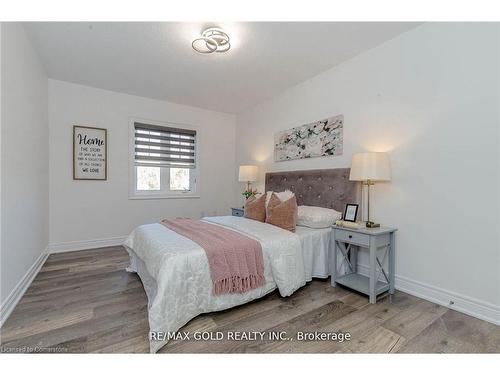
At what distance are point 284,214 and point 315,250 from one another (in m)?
0.49

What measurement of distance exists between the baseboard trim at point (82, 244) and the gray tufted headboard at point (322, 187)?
108 inches

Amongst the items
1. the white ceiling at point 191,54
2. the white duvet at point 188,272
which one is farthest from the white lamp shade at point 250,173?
the white duvet at point 188,272

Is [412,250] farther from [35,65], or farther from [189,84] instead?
[35,65]

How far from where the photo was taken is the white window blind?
404 centimetres

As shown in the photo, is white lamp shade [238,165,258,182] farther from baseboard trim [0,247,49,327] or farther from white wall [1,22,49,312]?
baseboard trim [0,247,49,327]

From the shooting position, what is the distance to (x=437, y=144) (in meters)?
2.09

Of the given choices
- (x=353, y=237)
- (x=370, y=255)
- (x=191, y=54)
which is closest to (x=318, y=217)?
(x=353, y=237)

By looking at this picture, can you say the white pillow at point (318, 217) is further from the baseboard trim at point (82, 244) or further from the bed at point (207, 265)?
the baseboard trim at point (82, 244)

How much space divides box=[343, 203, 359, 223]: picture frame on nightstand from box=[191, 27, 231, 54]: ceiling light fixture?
2013 mm

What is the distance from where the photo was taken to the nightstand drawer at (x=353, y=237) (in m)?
2.16
